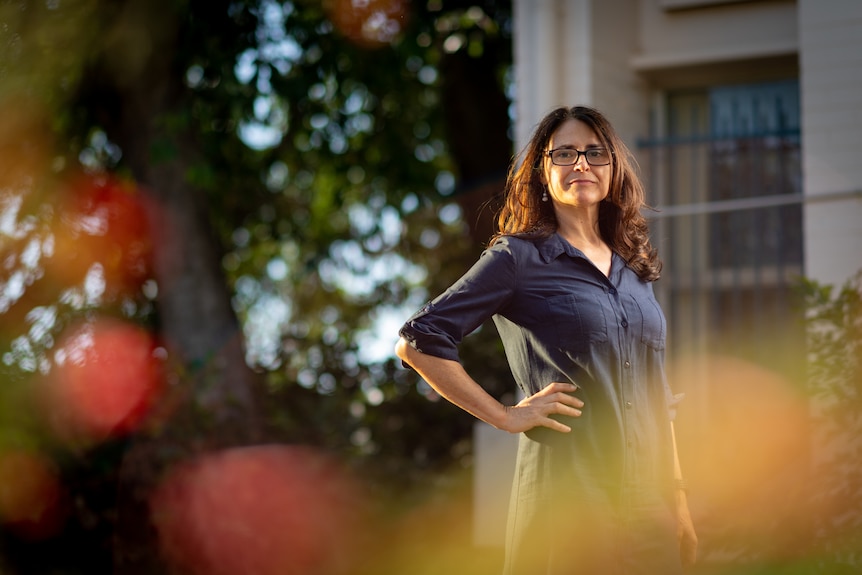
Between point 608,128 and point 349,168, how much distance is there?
9539 mm

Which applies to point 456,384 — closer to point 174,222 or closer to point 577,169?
point 577,169

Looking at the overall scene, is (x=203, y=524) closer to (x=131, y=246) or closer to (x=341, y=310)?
(x=131, y=246)

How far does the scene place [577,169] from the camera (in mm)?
3523

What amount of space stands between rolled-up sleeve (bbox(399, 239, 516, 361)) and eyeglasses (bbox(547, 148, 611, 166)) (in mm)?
321

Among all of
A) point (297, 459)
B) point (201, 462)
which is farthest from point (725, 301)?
point (201, 462)

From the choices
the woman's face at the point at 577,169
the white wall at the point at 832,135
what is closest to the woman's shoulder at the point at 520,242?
the woman's face at the point at 577,169

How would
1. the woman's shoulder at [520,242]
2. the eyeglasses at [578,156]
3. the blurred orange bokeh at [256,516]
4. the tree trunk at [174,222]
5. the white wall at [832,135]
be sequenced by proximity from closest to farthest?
the woman's shoulder at [520,242] → the eyeglasses at [578,156] → the white wall at [832,135] → the blurred orange bokeh at [256,516] → the tree trunk at [174,222]

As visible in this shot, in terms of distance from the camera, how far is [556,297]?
11.1 feet

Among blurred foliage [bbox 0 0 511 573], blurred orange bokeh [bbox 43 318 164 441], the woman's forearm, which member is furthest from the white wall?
the woman's forearm

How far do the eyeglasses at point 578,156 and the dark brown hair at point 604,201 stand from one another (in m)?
0.03

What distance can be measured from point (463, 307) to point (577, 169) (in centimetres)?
51

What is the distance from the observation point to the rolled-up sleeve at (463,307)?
3373 millimetres

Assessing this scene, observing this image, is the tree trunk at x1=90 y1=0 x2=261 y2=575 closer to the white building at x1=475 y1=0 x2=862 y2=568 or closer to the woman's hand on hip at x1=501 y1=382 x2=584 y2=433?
the white building at x1=475 y1=0 x2=862 y2=568

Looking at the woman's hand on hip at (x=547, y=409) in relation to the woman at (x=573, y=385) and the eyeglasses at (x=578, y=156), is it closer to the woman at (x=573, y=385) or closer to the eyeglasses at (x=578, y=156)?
the woman at (x=573, y=385)
